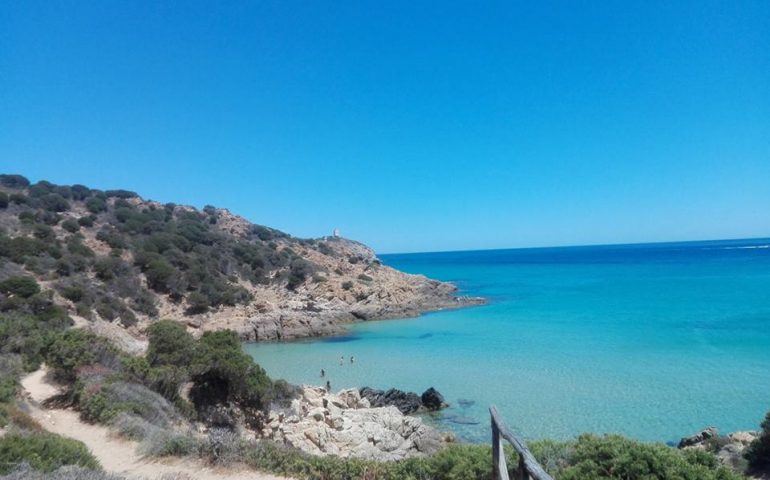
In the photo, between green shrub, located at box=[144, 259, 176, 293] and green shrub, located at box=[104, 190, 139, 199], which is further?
green shrub, located at box=[104, 190, 139, 199]

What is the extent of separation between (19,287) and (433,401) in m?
21.7

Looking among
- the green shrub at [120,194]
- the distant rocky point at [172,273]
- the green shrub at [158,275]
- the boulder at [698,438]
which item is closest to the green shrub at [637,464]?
the boulder at [698,438]

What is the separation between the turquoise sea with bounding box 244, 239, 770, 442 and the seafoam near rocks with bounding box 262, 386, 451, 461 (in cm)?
228

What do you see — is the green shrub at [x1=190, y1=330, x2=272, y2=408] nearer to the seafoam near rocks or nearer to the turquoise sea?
the seafoam near rocks

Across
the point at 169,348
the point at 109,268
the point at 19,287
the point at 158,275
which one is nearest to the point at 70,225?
the point at 109,268

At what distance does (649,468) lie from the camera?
18.6ft

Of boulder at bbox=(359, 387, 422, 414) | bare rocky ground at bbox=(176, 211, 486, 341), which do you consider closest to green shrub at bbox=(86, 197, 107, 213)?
bare rocky ground at bbox=(176, 211, 486, 341)

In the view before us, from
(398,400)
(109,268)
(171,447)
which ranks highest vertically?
(109,268)

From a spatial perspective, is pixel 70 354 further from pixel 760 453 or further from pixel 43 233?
Result: pixel 43 233

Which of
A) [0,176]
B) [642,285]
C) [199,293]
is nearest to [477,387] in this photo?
[199,293]

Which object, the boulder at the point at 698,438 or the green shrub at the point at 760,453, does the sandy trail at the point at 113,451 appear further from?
the boulder at the point at 698,438

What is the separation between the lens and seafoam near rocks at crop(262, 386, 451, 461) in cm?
1189

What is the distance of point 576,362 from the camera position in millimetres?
22156

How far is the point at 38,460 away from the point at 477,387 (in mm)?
16012
